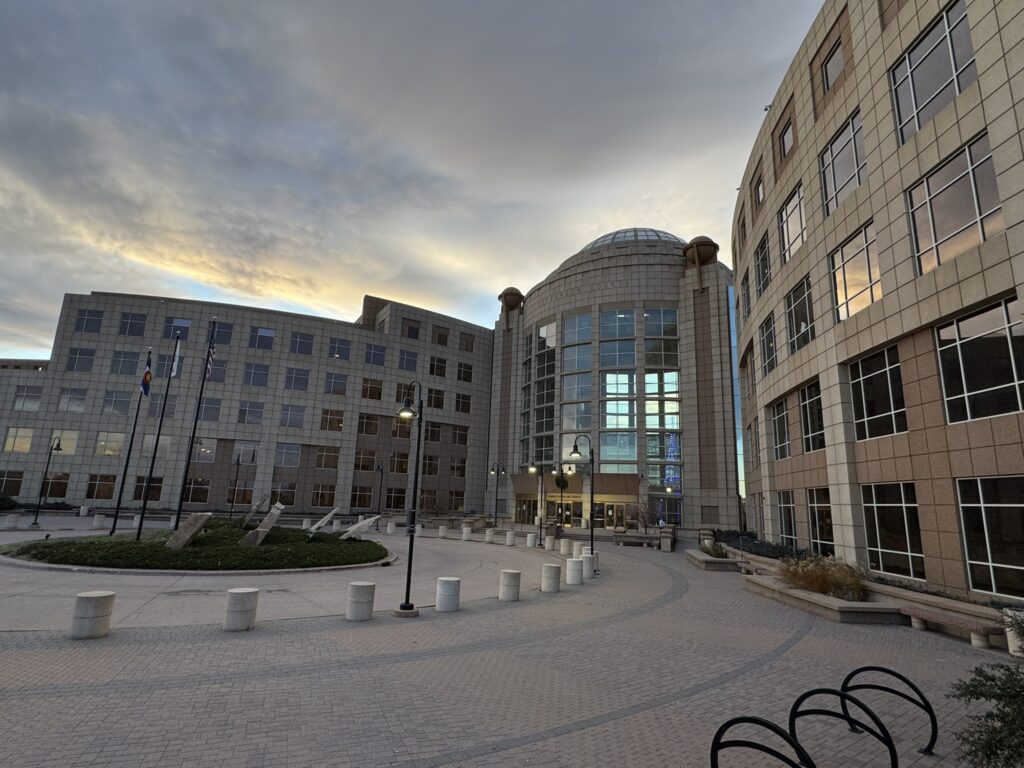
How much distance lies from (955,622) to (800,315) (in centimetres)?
1587

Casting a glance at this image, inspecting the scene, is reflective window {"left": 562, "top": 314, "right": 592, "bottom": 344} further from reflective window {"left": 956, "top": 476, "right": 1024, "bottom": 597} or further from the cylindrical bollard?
the cylindrical bollard

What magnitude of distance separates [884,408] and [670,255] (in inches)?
1894

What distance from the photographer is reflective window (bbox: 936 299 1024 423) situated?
13.6 m

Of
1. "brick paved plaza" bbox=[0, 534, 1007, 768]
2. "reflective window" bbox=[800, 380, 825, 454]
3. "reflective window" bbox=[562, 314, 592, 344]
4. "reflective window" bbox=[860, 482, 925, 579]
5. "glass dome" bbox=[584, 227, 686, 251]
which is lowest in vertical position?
"brick paved plaza" bbox=[0, 534, 1007, 768]

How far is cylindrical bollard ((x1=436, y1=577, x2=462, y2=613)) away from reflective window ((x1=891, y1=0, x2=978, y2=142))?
20506mm

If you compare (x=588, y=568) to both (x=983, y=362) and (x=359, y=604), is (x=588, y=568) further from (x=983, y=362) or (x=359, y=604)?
(x=983, y=362)

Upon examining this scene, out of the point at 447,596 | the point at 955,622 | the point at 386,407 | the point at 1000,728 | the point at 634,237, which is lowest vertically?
the point at 447,596

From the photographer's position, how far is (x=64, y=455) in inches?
2099

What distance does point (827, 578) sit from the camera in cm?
1630

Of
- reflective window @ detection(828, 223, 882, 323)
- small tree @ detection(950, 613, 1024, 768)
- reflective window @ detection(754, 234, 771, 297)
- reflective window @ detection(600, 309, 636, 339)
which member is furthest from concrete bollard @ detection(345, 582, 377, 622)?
reflective window @ detection(600, 309, 636, 339)

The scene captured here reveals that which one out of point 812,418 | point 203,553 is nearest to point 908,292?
point 812,418

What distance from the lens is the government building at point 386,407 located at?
178ft

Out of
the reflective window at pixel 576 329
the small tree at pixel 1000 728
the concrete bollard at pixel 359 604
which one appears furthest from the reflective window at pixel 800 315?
the reflective window at pixel 576 329

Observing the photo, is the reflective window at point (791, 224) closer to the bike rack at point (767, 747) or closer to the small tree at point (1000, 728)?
the small tree at point (1000, 728)
